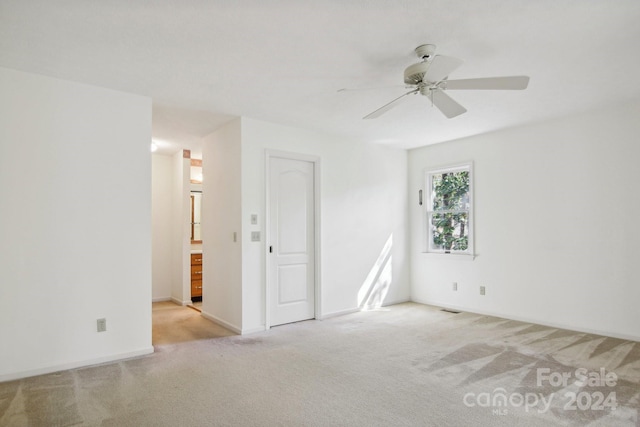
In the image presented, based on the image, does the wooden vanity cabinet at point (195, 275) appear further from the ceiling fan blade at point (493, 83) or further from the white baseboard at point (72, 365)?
the ceiling fan blade at point (493, 83)

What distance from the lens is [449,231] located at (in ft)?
18.5

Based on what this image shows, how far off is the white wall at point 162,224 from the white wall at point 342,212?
166 cm

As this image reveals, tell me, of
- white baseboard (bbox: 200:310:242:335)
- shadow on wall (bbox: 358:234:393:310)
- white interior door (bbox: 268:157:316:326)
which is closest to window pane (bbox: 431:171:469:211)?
shadow on wall (bbox: 358:234:393:310)

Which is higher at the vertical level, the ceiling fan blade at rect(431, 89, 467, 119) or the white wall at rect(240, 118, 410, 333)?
the ceiling fan blade at rect(431, 89, 467, 119)

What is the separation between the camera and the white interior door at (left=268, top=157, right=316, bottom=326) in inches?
180

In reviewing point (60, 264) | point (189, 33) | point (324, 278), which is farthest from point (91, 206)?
point (324, 278)

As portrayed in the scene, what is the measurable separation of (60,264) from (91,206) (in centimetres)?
55

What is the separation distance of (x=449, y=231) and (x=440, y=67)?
144 inches

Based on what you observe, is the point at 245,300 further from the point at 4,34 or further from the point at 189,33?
the point at 4,34

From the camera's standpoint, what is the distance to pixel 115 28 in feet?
7.86

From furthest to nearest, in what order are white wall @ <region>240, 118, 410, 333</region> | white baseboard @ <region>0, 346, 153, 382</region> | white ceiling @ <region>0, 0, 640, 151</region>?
1. white wall @ <region>240, 118, 410, 333</region>
2. white baseboard @ <region>0, 346, 153, 382</region>
3. white ceiling @ <region>0, 0, 640, 151</region>

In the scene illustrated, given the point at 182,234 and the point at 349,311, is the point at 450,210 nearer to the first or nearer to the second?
the point at 349,311

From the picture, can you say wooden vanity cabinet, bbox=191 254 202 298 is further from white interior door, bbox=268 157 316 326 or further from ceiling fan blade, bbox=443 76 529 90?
ceiling fan blade, bbox=443 76 529 90

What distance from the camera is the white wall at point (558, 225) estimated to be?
3945 millimetres
